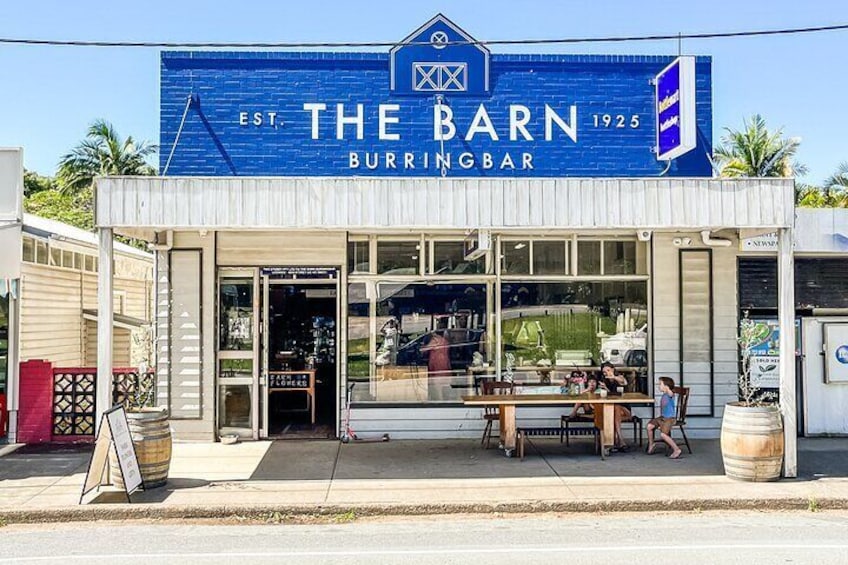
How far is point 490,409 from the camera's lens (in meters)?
11.9

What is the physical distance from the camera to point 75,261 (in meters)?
15.3

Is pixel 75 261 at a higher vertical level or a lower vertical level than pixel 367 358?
higher

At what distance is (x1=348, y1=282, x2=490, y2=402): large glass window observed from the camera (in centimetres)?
1224

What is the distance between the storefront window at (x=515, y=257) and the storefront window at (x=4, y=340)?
7.49 metres

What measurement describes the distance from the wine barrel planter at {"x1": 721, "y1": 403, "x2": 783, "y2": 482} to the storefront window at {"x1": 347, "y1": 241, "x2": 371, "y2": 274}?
5477 millimetres

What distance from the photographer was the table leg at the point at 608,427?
35.2ft

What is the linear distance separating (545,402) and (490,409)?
1449 mm

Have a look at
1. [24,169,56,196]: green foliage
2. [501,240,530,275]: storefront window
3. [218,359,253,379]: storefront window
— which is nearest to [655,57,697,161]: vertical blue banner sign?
[501,240,530,275]: storefront window

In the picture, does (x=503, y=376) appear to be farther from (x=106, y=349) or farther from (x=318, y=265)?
(x=106, y=349)

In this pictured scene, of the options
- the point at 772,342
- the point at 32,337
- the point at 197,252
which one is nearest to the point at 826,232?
the point at 772,342

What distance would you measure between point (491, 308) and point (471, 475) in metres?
3.21

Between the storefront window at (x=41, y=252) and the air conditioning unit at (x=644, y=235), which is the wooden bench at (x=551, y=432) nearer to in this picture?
the air conditioning unit at (x=644, y=235)

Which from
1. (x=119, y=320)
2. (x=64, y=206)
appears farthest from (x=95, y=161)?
(x=119, y=320)

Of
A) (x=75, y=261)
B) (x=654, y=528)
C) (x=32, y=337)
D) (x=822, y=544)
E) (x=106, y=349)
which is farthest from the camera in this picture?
(x=75, y=261)
